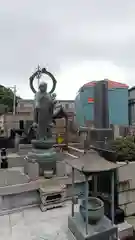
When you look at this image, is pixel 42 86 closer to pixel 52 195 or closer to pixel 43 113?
pixel 43 113

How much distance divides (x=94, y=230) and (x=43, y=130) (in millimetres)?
3279

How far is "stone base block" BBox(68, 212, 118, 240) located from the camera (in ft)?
10.1

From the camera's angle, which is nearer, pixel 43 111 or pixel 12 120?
pixel 43 111

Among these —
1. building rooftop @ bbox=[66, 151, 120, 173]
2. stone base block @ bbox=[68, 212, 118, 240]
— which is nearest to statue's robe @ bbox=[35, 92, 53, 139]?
building rooftop @ bbox=[66, 151, 120, 173]

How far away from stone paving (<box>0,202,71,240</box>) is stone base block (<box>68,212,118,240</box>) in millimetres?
293

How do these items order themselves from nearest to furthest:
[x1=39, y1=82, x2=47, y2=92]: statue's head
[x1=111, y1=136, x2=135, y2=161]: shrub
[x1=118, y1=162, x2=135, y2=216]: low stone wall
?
1. [x1=118, y1=162, x2=135, y2=216]: low stone wall
2. [x1=111, y1=136, x2=135, y2=161]: shrub
3. [x1=39, y1=82, x2=47, y2=92]: statue's head

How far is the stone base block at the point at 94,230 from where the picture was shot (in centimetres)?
307

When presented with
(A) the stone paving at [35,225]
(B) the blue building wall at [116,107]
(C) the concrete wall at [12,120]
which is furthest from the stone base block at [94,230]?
(C) the concrete wall at [12,120]

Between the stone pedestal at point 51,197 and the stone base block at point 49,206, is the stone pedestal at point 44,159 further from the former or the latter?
the stone base block at point 49,206

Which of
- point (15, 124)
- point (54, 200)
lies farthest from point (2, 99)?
point (54, 200)

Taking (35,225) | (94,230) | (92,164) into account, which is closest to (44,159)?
(35,225)

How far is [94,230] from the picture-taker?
316 centimetres

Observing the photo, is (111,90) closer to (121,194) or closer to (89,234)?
(121,194)

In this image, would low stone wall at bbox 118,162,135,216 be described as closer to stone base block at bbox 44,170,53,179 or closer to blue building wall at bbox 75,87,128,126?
stone base block at bbox 44,170,53,179
